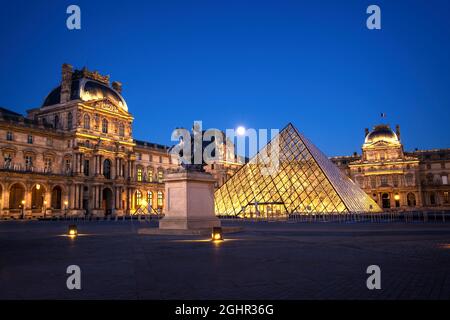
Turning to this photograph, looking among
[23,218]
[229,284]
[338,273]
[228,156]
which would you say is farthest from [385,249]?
[228,156]

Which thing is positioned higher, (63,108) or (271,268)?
(63,108)

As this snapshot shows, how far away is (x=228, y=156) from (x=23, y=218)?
35.5 meters

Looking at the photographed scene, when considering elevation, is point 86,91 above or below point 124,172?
above

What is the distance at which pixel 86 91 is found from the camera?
52156 millimetres

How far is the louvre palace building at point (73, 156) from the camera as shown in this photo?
44.1m

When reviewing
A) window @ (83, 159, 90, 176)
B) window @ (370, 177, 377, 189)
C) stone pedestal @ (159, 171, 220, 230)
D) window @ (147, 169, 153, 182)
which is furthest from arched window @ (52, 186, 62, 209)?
window @ (370, 177, 377, 189)

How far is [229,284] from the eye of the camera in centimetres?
508

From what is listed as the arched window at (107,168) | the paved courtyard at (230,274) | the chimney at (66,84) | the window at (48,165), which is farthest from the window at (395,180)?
the paved courtyard at (230,274)

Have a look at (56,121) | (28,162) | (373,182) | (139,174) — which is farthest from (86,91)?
(373,182)

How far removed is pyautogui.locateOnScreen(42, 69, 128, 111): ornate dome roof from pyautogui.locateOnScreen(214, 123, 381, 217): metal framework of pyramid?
2509 centimetres

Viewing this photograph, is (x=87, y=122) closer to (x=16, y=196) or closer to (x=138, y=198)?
(x=16, y=196)

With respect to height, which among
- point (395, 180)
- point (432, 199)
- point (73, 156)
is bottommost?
point (432, 199)

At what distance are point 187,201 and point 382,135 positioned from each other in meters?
66.6
